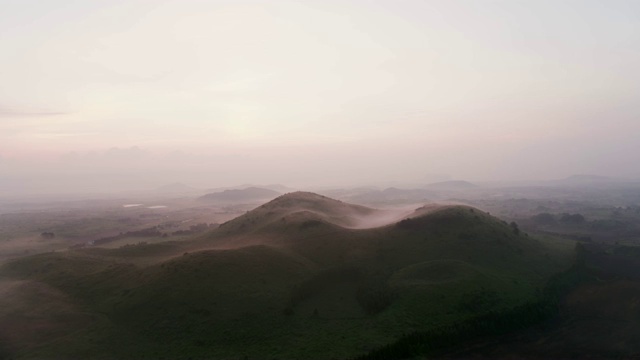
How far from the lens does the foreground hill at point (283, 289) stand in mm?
43031

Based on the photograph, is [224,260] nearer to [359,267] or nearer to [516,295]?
[359,267]

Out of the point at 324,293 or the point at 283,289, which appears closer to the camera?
the point at 283,289

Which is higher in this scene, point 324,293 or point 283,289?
point 283,289

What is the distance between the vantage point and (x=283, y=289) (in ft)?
178

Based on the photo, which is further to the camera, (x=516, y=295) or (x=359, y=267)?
(x=359, y=267)

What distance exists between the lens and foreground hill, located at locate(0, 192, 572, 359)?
43031 millimetres

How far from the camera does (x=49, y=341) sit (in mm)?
43156

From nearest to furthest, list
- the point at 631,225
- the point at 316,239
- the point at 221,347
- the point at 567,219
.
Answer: the point at 221,347 < the point at 316,239 < the point at 631,225 < the point at 567,219

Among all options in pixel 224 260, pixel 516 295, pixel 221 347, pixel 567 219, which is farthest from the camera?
pixel 567 219

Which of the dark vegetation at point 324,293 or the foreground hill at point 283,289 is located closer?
the dark vegetation at point 324,293

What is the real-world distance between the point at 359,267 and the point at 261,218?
35.4 metres

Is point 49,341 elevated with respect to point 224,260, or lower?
lower

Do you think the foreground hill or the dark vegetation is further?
the foreground hill

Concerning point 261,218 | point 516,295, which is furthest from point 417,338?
point 261,218
